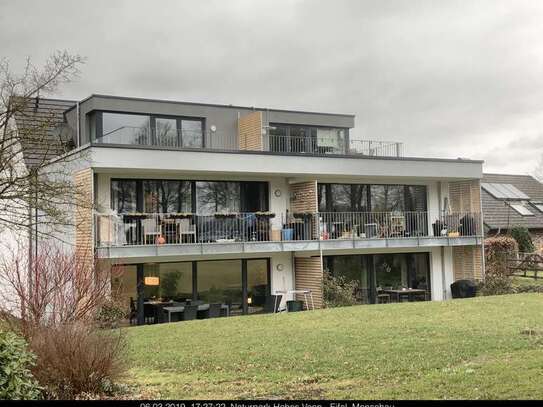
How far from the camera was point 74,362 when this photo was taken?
321 inches

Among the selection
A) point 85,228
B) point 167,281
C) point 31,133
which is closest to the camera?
point 31,133

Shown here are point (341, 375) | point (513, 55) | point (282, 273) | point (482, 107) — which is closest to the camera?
point (341, 375)

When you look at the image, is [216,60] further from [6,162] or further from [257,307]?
[6,162]

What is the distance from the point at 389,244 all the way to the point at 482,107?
6.67 meters

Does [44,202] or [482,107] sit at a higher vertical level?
[482,107]

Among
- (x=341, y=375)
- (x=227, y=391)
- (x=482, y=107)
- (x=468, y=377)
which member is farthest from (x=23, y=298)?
(x=482, y=107)

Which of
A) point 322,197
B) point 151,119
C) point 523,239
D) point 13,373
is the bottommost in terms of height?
point 13,373

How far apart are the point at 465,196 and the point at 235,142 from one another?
9.76 m

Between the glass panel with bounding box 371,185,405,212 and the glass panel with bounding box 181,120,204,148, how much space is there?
7.06 meters

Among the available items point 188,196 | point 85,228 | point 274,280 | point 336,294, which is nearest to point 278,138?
point 188,196

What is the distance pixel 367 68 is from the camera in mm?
21953

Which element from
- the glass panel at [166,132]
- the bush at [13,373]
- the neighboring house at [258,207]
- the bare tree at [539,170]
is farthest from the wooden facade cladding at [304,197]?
the bare tree at [539,170]

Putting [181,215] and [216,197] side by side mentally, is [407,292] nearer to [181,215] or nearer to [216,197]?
[216,197]

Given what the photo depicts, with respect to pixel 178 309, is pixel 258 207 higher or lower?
higher
